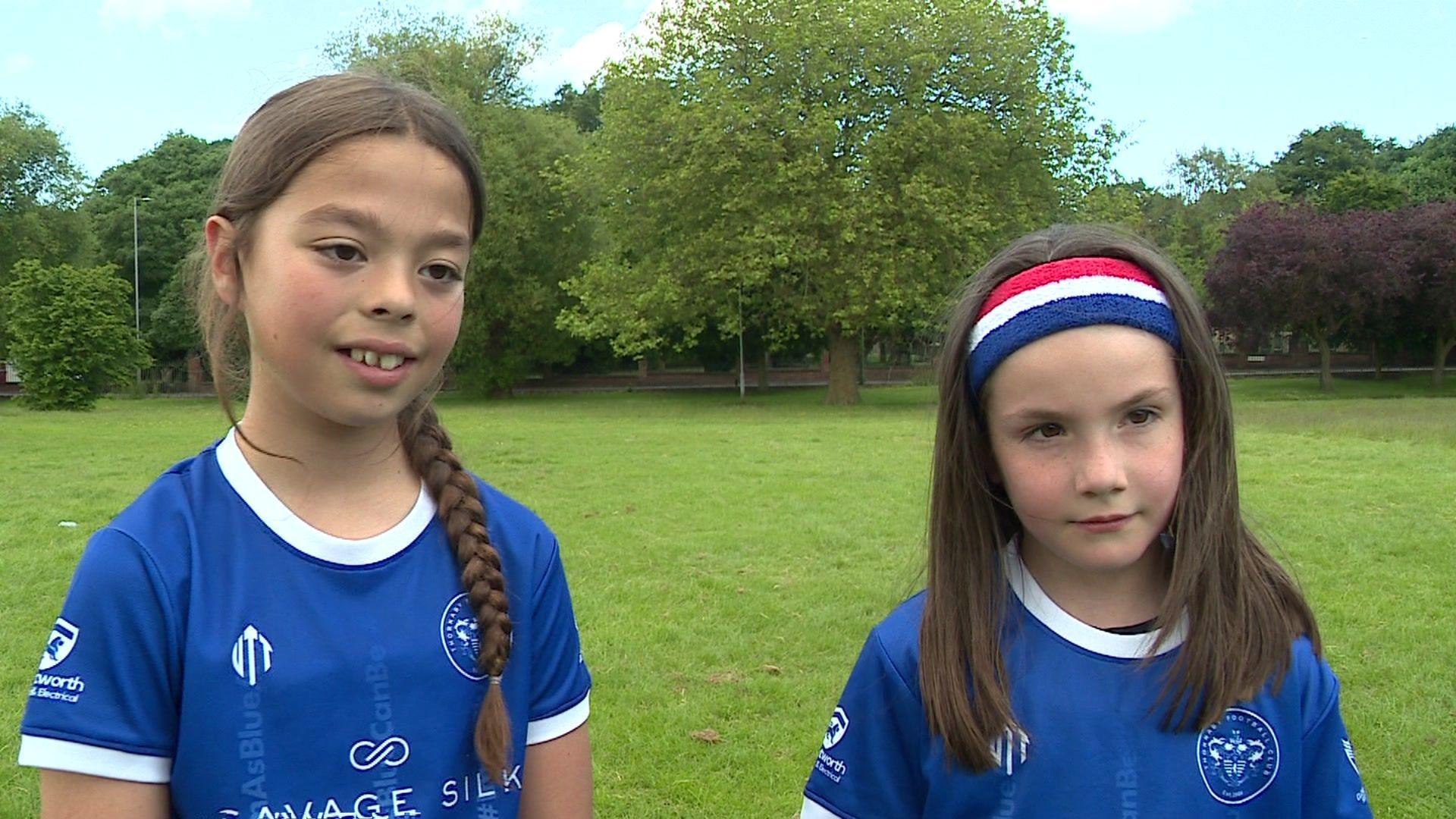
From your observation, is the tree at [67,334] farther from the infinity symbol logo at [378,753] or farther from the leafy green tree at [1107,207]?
the infinity symbol logo at [378,753]

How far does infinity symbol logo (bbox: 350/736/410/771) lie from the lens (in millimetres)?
1506

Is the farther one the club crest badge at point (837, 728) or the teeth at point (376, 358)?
the club crest badge at point (837, 728)

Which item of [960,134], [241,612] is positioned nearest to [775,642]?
[241,612]

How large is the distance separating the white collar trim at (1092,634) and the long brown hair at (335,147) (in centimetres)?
79

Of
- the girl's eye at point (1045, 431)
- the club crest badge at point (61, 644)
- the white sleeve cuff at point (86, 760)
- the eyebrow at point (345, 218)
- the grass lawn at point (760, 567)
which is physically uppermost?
the eyebrow at point (345, 218)

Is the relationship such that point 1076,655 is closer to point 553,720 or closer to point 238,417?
point 553,720

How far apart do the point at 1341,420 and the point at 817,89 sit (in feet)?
39.9

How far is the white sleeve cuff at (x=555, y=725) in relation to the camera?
5.67ft

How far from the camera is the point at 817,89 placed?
2423 centimetres

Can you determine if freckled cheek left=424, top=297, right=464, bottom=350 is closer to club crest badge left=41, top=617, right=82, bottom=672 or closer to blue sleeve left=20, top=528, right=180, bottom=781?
blue sleeve left=20, top=528, right=180, bottom=781

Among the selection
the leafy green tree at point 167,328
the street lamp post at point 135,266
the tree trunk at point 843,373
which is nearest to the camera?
the tree trunk at point 843,373

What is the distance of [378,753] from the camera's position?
4.99 feet

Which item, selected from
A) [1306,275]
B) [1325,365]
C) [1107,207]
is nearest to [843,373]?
[1107,207]

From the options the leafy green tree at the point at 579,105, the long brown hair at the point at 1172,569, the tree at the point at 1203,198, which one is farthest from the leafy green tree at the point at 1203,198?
the long brown hair at the point at 1172,569
